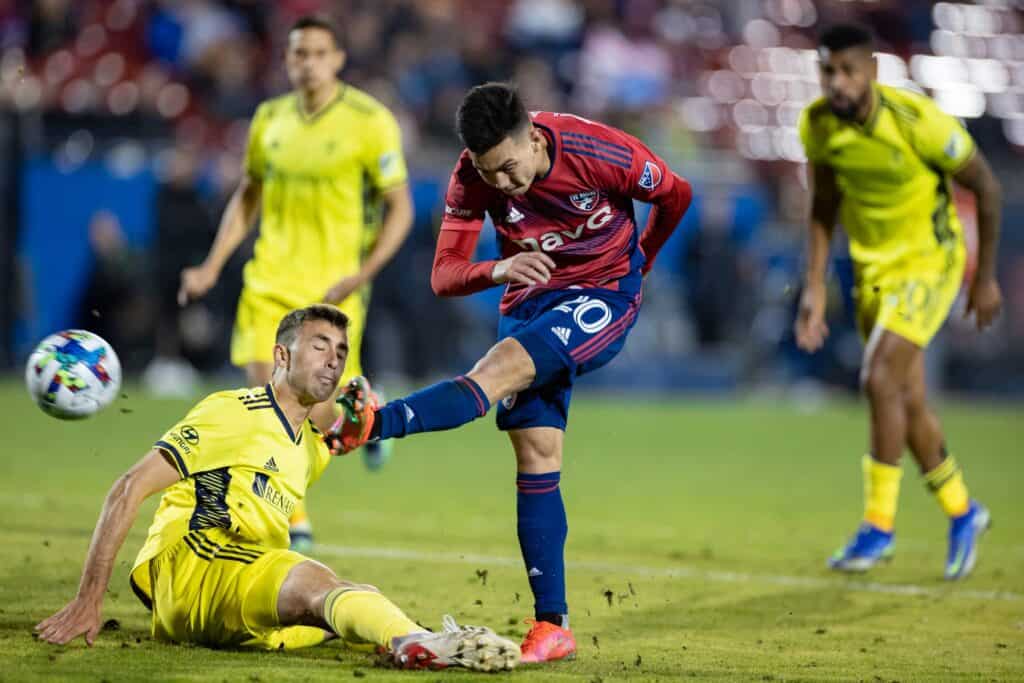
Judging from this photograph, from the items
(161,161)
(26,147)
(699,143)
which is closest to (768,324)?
(699,143)

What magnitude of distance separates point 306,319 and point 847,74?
3.51 meters

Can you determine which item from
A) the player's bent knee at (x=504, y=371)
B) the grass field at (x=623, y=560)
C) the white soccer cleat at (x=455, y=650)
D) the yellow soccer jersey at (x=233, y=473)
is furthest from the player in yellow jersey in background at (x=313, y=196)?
the white soccer cleat at (x=455, y=650)

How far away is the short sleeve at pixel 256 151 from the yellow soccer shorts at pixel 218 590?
127 inches

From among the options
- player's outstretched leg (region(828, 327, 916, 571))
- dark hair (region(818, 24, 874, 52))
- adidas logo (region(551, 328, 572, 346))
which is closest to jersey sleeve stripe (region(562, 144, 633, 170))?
adidas logo (region(551, 328, 572, 346))

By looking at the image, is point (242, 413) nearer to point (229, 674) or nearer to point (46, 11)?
point (229, 674)

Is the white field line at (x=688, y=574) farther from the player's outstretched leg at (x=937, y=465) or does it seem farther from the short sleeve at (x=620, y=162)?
the short sleeve at (x=620, y=162)

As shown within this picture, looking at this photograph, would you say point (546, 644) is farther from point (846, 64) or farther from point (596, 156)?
point (846, 64)

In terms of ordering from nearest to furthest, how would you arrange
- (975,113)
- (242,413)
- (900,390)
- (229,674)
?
(229,674) < (242,413) < (900,390) < (975,113)

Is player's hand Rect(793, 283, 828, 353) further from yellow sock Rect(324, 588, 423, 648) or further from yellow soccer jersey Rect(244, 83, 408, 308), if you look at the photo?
yellow sock Rect(324, 588, 423, 648)

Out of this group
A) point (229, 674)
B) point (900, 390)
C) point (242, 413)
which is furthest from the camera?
point (900, 390)

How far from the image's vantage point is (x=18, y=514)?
7918 mm

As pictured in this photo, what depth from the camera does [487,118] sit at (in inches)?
188

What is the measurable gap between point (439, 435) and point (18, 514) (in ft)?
24.0

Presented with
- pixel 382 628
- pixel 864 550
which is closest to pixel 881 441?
pixel 864 550
